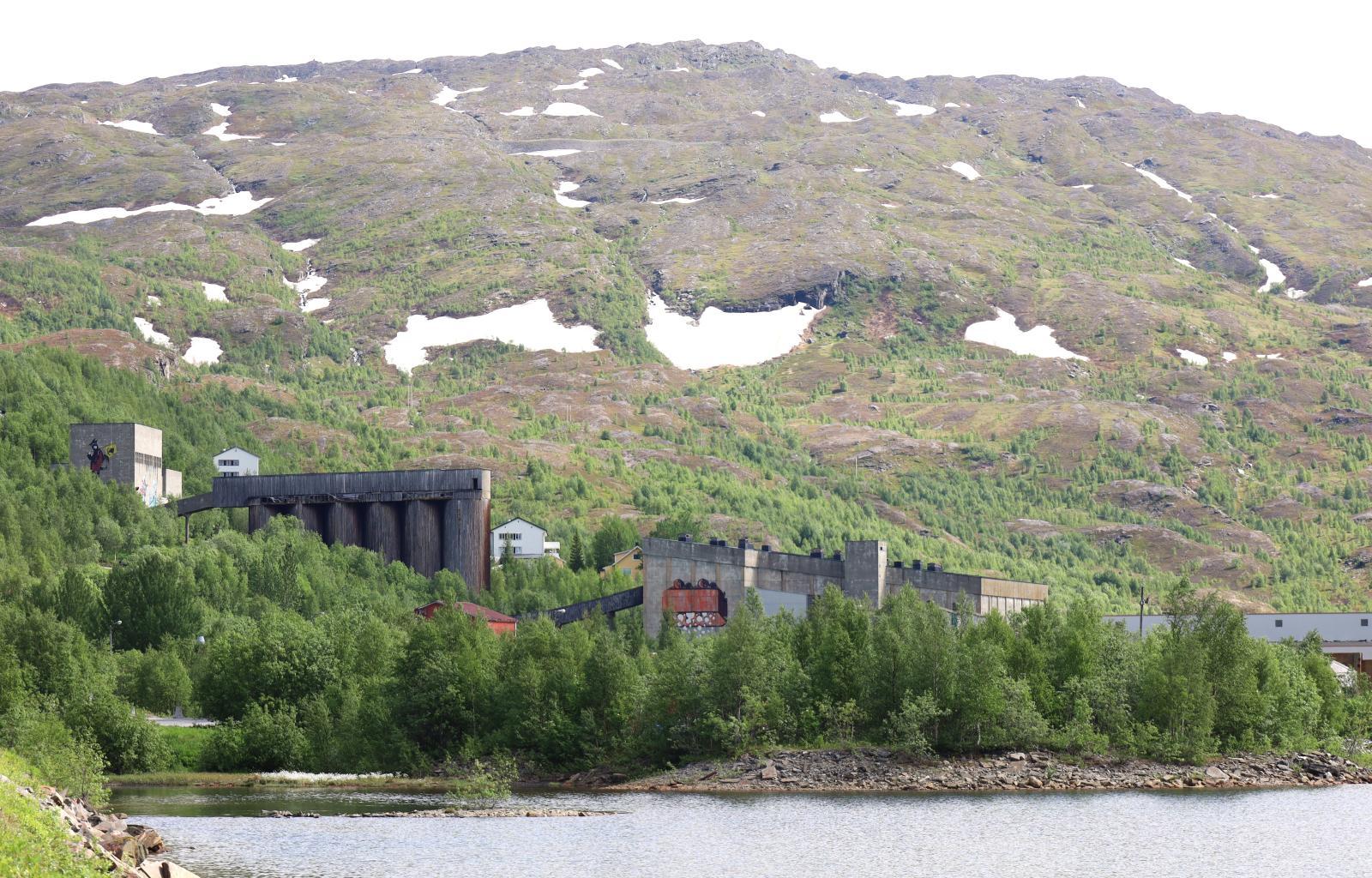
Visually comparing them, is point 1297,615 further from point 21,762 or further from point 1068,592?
point 21,762

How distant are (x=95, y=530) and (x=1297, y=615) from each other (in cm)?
8958

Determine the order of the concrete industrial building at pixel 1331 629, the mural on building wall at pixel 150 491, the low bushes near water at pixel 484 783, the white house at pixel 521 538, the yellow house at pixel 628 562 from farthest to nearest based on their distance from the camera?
the white house at pixel 521 538
the mural on building wall at pixel 150 491
the yellow house at pixel 628 562
the concrete industrial building at pixel 1331 629
the low bushes near water at pixel 484 783

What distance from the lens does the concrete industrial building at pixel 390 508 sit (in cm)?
15188

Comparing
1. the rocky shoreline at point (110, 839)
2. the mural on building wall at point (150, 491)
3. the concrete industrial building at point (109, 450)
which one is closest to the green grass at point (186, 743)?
the rocky shoreline at point (110, 839)

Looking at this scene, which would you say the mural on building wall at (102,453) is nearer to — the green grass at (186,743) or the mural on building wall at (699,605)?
the mural on building wall at (699,605)

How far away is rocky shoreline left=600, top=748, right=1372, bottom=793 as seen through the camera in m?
87.1

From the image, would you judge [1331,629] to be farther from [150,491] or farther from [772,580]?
[150,491]

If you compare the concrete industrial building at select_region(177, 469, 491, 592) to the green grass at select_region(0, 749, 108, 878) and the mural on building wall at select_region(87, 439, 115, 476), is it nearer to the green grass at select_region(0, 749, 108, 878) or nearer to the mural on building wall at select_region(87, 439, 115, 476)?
the mural on building wall at select_region(87, 439, 115, 476)

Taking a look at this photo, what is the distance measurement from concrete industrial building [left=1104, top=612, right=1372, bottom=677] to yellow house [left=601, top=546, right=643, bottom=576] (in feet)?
123

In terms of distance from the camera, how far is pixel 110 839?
170 feet

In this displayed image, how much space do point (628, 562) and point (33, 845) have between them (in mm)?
→ 120589

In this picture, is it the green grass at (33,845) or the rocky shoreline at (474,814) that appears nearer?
the green grass at (33,845)

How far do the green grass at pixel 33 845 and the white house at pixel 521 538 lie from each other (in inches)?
5173

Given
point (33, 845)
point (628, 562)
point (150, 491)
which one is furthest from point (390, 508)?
point (33, 845)
